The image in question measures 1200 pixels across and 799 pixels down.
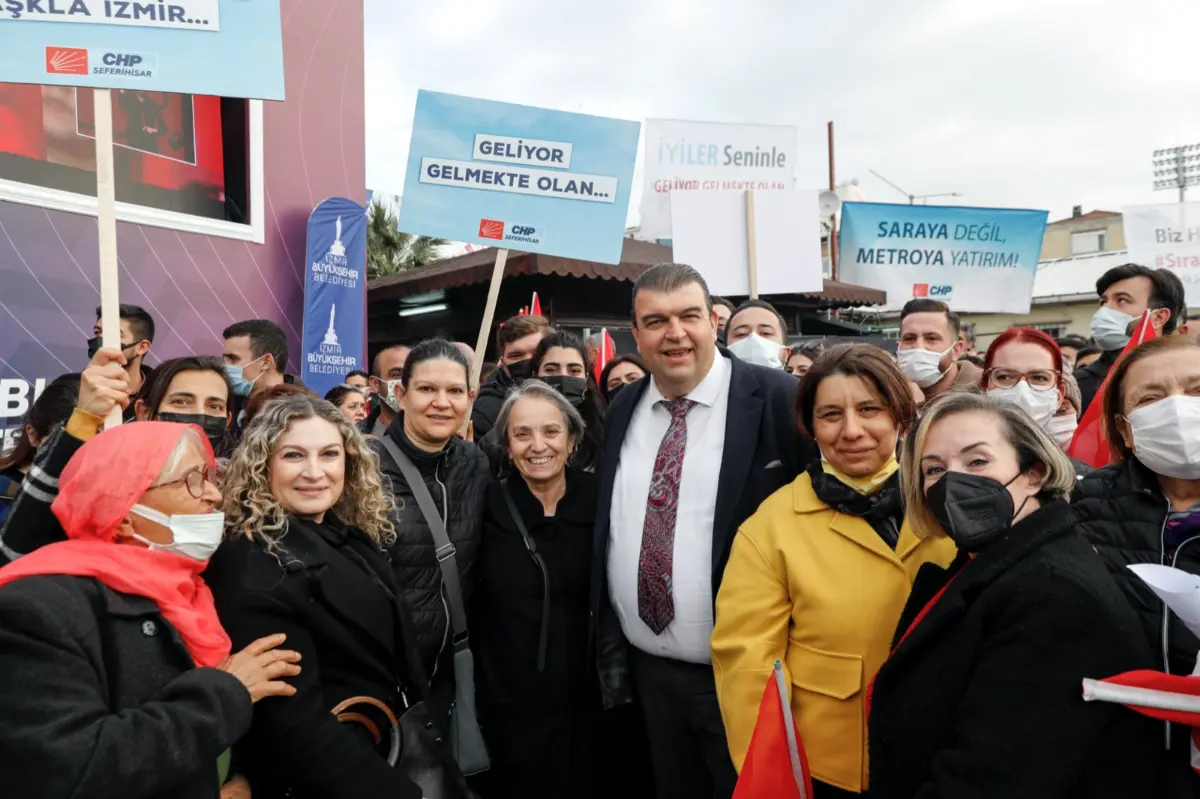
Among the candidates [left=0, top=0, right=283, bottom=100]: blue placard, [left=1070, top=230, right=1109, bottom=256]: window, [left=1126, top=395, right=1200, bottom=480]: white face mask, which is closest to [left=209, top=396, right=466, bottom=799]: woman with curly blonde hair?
[left=0, top=0, right=283, bottom=100]: blue placard

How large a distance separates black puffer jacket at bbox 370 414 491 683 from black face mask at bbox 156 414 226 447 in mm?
766

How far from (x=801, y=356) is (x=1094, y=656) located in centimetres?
397

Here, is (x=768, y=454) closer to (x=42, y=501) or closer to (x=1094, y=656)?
(x=1094, y=656)

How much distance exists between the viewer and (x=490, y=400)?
16.2 ft

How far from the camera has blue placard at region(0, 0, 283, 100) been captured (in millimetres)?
2623

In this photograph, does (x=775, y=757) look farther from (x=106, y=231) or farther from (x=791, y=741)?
(x=106, y=231)

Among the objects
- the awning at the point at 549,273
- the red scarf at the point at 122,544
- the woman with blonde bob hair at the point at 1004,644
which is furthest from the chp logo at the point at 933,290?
the red scarf at the point at 122,544

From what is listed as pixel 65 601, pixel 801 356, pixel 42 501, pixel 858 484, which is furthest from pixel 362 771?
pixel 801 356

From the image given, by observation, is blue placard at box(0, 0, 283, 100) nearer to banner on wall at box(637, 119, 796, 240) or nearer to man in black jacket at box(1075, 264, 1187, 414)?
man in black jacket at box(1075, 264, 1187, 414)

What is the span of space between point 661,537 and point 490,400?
2.36 m

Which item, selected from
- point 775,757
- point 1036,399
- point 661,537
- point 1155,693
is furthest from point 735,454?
point 1036,399

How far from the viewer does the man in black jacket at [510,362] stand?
16.1 ft

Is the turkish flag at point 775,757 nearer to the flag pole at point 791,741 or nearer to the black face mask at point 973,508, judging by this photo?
the flag pole at point 791,741

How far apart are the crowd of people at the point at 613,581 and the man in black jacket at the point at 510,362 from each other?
3.70 ft
